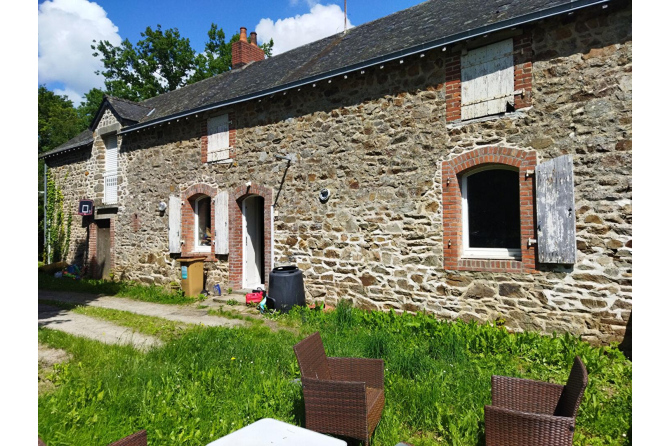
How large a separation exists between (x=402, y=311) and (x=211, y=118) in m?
6.60

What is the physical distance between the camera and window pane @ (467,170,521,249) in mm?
6289

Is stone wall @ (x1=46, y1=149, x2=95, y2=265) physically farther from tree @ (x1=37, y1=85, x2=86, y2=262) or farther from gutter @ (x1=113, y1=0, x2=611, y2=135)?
tree @ (x1=37, y1=85, x2=86, y2=262)

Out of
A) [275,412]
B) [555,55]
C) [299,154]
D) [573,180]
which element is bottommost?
[275,412]

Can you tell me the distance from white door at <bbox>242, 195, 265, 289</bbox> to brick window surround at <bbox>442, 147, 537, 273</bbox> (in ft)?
16.3

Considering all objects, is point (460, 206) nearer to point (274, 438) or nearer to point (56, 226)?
point (274, 438)

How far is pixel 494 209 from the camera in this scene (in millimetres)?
6445

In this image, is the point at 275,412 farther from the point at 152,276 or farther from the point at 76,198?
the point at 76,198

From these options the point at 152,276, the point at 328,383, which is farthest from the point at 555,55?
the point at 152,276

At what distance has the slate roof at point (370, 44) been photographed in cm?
627

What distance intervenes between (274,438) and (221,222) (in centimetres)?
762

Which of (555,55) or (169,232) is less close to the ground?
(555,55)

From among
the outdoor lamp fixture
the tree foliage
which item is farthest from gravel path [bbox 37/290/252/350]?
the tree foliage

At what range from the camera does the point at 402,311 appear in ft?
23.0

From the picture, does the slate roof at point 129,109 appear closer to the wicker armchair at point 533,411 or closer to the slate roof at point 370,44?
the slate roof at point 370,44
